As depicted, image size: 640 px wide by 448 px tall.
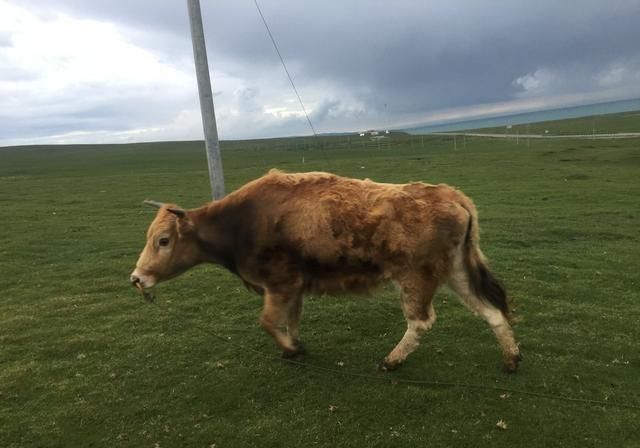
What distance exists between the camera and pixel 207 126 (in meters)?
8.10

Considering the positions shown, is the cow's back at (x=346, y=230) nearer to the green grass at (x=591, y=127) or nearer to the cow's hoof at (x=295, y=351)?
the cow's hoof at (x=295, y=351)

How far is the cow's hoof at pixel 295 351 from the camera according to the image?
5625mm

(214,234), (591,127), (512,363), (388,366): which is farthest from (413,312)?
(591,127)

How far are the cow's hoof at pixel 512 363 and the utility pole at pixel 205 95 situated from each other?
5185 millimetres

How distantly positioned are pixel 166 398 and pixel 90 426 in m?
0.72

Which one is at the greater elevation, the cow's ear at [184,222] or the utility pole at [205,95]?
the utility pole at [205,95]

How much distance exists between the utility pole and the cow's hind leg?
4.21 meters

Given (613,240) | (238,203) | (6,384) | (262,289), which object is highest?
(238,203)

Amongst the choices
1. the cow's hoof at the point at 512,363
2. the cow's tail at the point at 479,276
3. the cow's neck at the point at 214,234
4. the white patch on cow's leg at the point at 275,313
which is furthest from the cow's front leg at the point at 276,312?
the cow's hoof at the point at 512,363

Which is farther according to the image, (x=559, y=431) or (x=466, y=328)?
(x=466, y=328)

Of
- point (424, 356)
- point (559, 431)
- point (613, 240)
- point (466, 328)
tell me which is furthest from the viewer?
point (613, 240)

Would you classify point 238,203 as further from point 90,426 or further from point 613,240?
point 613,240

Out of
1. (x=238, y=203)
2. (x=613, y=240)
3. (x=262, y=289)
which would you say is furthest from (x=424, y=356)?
(x=613, y=240)

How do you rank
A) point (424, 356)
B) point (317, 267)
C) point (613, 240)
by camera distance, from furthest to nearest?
→ 1. point (613, 240)
2. point (424, 356)
3. point (317, 267)
